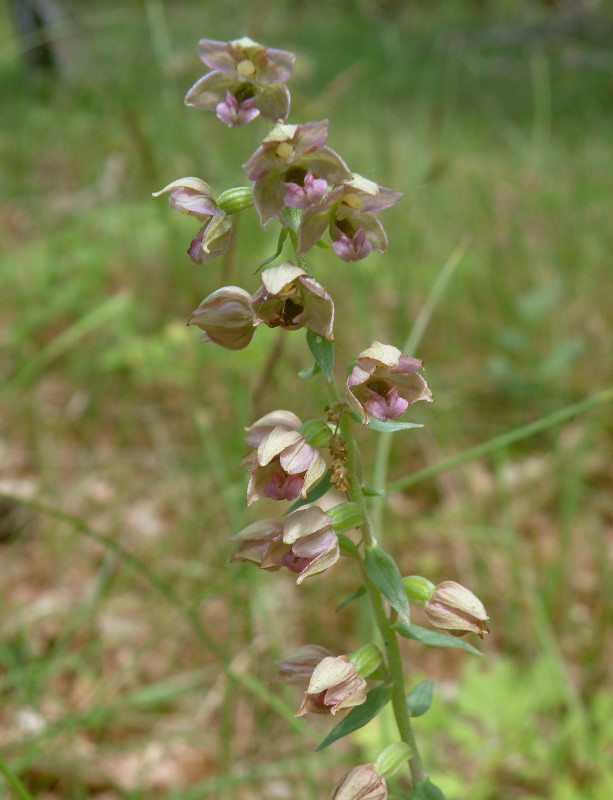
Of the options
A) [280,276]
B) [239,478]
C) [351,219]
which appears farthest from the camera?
[239,478]

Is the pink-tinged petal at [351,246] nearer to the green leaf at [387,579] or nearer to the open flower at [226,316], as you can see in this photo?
the open flower at [226,316]

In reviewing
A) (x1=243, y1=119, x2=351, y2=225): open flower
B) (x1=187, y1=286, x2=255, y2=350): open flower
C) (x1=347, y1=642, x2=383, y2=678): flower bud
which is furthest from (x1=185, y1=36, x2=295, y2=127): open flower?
(x1=347, y1=642, x2=383, y2=678): flower bud

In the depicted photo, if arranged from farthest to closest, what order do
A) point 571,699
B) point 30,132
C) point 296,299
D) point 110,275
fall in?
1. point 30,132
2. point 110,275
3. point 571,699
4. point 296,299

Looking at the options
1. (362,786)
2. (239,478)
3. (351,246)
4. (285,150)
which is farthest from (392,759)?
(239,478)

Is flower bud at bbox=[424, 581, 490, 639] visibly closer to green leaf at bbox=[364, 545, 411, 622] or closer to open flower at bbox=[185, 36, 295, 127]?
green leaf at bbox=[364, 545, 411, 622]

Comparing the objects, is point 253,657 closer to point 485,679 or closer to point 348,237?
point 485,679

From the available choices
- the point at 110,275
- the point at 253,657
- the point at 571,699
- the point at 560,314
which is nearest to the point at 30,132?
the point at 110,275

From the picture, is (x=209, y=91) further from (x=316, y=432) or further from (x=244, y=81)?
(x=316, y=432)
